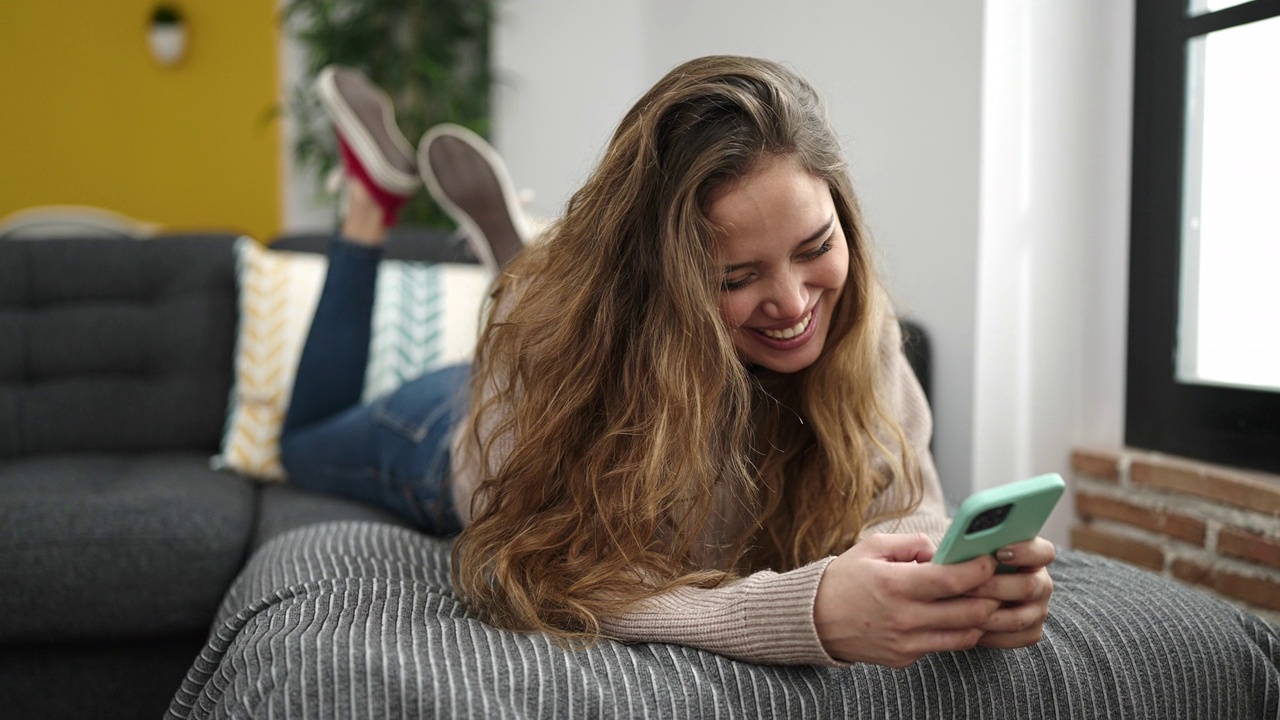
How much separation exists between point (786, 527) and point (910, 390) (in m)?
0.26

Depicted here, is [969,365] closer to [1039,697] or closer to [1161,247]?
[1161,247]

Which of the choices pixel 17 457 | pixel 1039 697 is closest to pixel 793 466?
pixel 1039 697

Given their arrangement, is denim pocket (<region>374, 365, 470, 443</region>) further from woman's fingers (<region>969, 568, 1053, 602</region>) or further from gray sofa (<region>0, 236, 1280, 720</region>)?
woman's fingers (<region>969, 568, 1053, 602</region>)

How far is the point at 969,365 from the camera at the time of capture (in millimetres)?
1846

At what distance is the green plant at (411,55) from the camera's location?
3652 millimetres

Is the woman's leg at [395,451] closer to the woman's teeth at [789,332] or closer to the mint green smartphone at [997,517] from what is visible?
the woman's teeth at [789,332]

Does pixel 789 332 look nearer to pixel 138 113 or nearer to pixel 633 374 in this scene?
pixel 633 374

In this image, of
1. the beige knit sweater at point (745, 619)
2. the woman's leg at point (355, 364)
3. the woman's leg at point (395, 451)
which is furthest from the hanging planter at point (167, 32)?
the beige knit sweater at point (745, 619)

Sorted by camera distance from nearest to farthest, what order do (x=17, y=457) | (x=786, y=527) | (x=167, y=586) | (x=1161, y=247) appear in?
(x=786, y=527)
(x=167, y=586)
(x=1161, y=247)
(x=17, y=457)

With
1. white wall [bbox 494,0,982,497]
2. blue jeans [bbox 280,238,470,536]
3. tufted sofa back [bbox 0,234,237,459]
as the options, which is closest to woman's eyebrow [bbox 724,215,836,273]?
white wall [bbox 494,0,982,497]

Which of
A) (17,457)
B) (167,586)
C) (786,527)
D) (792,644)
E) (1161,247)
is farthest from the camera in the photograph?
(17,457)

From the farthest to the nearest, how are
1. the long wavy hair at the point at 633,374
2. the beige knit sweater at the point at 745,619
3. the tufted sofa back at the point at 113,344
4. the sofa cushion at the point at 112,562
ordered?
the tufted sofa back at the point at 113,344 → the sofa cushion at the point at 112,562 → the long wavy hair at the point at 633,374 → the beige knit sweater at the point at 745,619

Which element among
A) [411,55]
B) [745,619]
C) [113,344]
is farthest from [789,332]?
[411,55]

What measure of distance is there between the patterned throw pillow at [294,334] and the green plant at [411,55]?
1.47 meters
